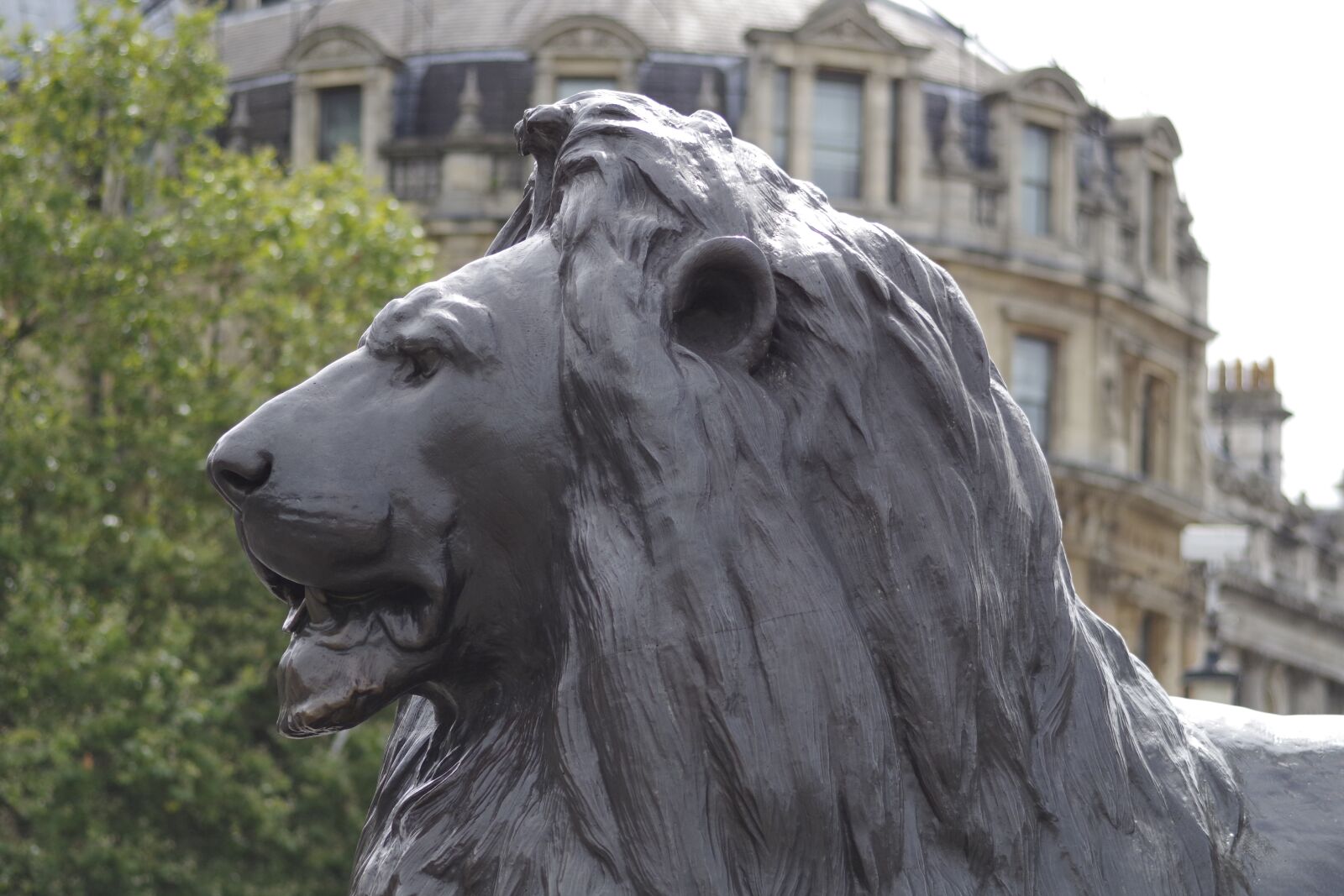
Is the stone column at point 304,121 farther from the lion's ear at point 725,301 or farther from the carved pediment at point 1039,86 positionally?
the lion's ear at point 725,301

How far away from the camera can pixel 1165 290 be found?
42094 mm

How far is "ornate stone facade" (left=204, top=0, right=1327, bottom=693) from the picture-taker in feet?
121

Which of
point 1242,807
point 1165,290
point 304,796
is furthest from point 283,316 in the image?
point 1165,290

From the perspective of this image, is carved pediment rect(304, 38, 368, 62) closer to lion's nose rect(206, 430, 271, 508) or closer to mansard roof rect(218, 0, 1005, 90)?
mansard roof rect(218, 0, 1005, 90)

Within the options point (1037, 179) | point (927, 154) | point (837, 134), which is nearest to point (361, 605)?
point (837, 134)

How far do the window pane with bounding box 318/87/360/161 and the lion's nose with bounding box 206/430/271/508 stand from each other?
113 ft

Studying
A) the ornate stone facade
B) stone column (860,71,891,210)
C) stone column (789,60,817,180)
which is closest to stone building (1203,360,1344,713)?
the ornate stone facade

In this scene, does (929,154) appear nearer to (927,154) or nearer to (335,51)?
(927,154)

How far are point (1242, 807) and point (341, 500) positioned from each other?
1613mm

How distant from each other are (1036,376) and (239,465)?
121 ft

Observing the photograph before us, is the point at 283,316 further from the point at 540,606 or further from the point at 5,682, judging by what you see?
the point at 540,606

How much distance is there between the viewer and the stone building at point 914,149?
121 ft

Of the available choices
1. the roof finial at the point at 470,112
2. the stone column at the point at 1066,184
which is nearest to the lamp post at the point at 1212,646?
the roof finial at the point at 470,112

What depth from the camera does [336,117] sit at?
37.6 metres
